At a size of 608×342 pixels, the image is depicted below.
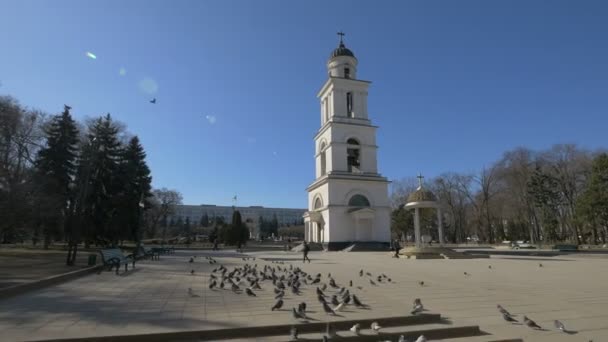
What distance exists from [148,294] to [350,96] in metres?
40.8

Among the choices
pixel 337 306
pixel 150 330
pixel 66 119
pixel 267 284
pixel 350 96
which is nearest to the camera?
pixel 150 330

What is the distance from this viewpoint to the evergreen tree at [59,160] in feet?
105

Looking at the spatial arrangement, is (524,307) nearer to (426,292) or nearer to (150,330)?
(426,292)

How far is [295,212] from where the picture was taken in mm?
173750

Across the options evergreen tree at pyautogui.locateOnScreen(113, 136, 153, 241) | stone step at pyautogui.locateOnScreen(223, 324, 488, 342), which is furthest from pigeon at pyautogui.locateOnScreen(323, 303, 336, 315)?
evergreen tree at pyautogui.locateOnScreen(113, 136, 153, 241)

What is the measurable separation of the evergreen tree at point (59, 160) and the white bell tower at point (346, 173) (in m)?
25.0

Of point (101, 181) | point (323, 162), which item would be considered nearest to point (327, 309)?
point (101, 181)

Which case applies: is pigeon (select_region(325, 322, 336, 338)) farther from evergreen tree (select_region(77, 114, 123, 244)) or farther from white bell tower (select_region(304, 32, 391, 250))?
white bell tower (select_region(304, 32, 391, 250))

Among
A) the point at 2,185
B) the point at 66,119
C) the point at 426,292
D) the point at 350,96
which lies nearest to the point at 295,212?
the point at 350,96

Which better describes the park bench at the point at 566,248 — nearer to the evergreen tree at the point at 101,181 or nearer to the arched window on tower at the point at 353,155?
the arched window on tower at the point at 353,155

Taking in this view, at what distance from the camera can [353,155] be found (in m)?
46.5

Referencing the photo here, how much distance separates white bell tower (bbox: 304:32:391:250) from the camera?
41.8 m

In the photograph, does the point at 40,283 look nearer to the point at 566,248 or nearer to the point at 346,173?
the point at 346,173

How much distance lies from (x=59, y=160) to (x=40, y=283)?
2673 centimetres
